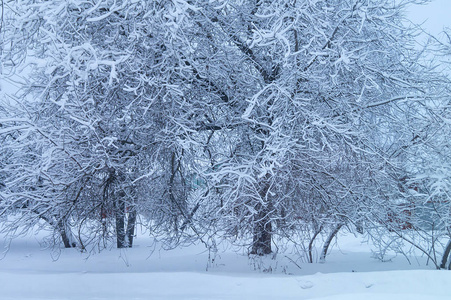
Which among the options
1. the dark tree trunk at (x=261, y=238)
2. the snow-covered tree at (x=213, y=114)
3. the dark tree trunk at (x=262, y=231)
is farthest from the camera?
the dark tree trunk at (x=261, y=238)

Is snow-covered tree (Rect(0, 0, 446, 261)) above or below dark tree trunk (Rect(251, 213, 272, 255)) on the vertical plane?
above

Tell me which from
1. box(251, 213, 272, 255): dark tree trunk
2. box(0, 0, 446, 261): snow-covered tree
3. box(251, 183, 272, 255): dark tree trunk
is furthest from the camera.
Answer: box(251, 213, 272, 255): dark tree trunk

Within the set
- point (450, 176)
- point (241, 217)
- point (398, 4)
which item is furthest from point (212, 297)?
point (398, 4)

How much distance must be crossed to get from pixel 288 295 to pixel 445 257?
5.56 meters

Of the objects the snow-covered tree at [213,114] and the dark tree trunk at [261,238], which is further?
A: the dark tree trunk at [261,238]

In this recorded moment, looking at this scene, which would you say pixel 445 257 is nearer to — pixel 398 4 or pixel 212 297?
pixel 398 4

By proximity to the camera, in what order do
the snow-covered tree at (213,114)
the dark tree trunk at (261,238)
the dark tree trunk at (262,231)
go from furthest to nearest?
the dark tree trunk at (261,238) → the dark tree trunk at (262,231) → the snow-covered tree at (213,114)

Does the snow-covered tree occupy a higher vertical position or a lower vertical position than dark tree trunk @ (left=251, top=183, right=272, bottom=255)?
higher

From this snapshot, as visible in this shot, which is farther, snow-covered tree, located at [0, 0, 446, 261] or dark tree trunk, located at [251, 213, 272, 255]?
dark tree trunk, located at [251, 213, 272, 255]

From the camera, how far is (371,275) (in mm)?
6277

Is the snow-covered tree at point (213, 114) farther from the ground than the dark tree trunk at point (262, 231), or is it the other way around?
the snow-covered tree at point (213, 114)

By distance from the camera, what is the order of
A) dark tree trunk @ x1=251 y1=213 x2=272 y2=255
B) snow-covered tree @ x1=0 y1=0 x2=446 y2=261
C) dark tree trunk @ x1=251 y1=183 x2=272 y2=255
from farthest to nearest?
dark tree trunk @ x1=251 y1=213 x2=272 y2=255 < dark tree trunk @ x1=251 y1=183 x2=272 y2=255 < snow-covered tree @ x1=0 y1=0 x2=446 y2=261

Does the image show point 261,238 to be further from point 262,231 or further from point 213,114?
point 213,114

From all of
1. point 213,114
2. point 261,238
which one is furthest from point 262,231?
point 213,114
